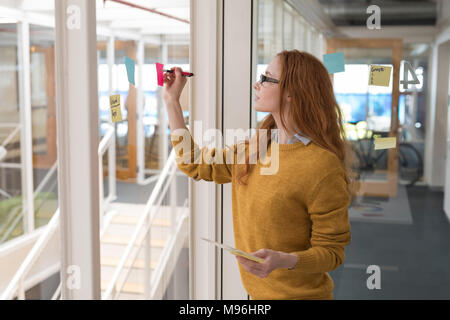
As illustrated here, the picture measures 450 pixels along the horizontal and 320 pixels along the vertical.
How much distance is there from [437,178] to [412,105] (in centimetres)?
32

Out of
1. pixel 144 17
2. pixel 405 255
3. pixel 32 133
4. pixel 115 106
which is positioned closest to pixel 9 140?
pixel 32 133

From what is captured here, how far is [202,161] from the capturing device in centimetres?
178

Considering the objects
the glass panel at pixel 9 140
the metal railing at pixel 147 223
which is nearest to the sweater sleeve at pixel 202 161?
the glass panel at pixel 9 140

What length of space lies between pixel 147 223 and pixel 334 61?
1.37 metres

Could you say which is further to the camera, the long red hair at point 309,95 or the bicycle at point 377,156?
the bicycle at point 377,156

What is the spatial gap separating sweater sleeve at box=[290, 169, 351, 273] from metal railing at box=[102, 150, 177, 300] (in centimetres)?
138

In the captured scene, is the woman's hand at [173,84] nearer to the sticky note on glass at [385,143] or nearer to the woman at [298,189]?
the woman at [298,189]

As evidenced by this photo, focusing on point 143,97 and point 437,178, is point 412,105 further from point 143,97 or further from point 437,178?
point 143,97

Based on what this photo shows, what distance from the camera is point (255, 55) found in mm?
2270

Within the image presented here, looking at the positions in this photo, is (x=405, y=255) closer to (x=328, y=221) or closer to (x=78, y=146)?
(x=328, y=221)

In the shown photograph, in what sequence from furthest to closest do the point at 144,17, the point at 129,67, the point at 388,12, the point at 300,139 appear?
the point at 144,17, the point at 388,12, the point at 129,67, the point at 300,139

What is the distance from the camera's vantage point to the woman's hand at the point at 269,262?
1344 mm

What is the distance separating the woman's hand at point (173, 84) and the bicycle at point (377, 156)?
80 cm
